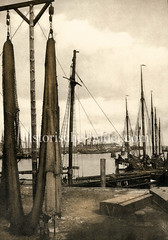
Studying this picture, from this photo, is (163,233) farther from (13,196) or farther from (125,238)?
(13,196)

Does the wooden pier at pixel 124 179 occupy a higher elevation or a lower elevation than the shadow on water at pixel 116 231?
lower

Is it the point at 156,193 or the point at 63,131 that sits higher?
the point at 63,131

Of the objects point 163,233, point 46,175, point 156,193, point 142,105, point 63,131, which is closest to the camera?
point 46,175

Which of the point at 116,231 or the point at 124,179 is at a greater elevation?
the point at 116,231

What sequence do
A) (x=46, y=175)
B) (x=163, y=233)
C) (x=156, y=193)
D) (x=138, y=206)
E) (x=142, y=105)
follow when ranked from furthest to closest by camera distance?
(x=142, y=105) → (x=156, y=193) → (x=138, y=206) → (x=163, y=233) → (x=46, y=175)

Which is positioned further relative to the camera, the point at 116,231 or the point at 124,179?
the point at 124,179

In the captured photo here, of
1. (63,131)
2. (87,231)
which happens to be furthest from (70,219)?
(63,131)

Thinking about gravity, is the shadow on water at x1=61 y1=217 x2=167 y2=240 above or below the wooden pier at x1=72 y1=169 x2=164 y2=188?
above

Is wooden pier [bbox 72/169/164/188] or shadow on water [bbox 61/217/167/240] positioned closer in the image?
shadow on water [bbox 61/217/167/240]

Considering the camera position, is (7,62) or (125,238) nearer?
(125,238)

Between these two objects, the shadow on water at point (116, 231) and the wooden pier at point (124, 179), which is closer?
the shadow on water at point (116, 231)

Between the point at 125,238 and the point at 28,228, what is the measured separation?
233 centimetres

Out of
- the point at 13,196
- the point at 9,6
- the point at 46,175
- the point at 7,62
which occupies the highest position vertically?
the point at 9,6

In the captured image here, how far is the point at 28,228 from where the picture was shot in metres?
6.08
